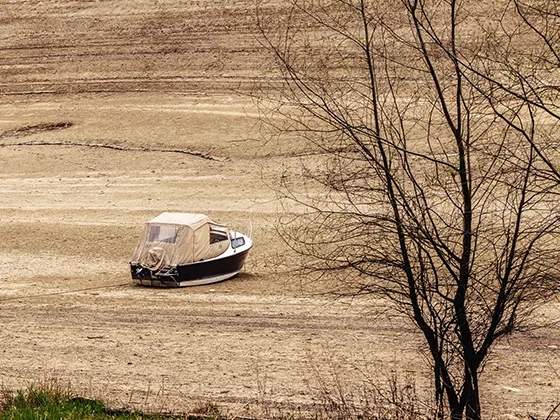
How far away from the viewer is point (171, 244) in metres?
24.3

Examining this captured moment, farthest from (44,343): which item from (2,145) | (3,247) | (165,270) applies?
(2,145)

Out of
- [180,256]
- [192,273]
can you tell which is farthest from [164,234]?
[192,273]

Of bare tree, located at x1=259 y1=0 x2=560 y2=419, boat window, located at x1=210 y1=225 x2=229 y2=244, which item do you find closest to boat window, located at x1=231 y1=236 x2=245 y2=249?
boat window, located at x1=210 y1=225 x2=229 y2=244

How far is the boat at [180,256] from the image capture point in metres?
24.3

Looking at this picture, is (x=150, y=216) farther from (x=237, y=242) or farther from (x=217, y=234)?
(x=217, y=234)

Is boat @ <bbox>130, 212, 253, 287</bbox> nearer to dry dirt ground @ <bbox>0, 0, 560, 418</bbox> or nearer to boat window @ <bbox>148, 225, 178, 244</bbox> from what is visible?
boat window @ <bbox>148, 225, 178, 244</bbox>

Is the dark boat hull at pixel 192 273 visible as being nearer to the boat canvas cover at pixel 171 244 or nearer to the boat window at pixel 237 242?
the boat canvas cover at pixel 171 244

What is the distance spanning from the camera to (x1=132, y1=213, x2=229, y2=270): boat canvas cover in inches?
956

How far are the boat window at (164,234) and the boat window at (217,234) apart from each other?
3.41ft

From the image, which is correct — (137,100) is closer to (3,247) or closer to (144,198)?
(144,198)

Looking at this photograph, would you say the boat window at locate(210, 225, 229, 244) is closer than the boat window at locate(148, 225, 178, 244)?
No

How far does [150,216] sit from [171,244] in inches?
234

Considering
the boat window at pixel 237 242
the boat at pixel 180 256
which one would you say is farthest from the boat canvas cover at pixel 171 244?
the boat window at pixel 237 242

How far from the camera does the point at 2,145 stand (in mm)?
39406
